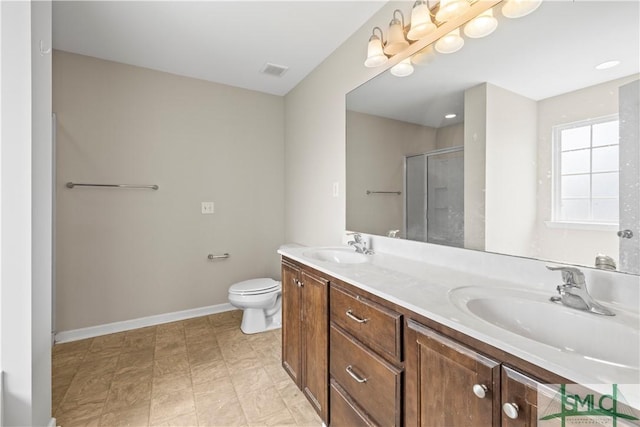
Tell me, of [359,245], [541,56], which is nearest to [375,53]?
[541,56]

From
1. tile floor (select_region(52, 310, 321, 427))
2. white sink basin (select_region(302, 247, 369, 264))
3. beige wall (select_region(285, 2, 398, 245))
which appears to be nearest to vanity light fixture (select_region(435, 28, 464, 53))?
beige wall (select_region(285, 2, 398, 245))

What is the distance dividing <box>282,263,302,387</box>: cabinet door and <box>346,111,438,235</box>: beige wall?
1.98 feet

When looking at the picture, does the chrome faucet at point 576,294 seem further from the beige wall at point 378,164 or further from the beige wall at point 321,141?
the beige wall at point 321,141

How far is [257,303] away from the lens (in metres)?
2.33

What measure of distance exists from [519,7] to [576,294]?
3.41 feet

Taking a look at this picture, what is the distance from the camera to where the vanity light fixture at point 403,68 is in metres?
1.56

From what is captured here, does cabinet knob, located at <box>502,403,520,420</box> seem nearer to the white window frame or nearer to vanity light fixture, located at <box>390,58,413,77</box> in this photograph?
the white window frame

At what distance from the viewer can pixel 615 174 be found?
33.5 inches

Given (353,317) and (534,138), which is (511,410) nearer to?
(353,317)

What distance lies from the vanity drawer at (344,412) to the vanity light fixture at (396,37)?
5.73ft

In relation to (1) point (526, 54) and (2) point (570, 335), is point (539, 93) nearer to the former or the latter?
(1) point (526, 54)

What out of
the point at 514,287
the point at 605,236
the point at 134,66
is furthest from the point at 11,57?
the point at 605,236

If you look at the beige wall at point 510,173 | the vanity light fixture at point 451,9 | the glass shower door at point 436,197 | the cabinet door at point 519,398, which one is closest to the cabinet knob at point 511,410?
the cabinet door at point 519,398

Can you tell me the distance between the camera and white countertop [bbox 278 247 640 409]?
50cm
